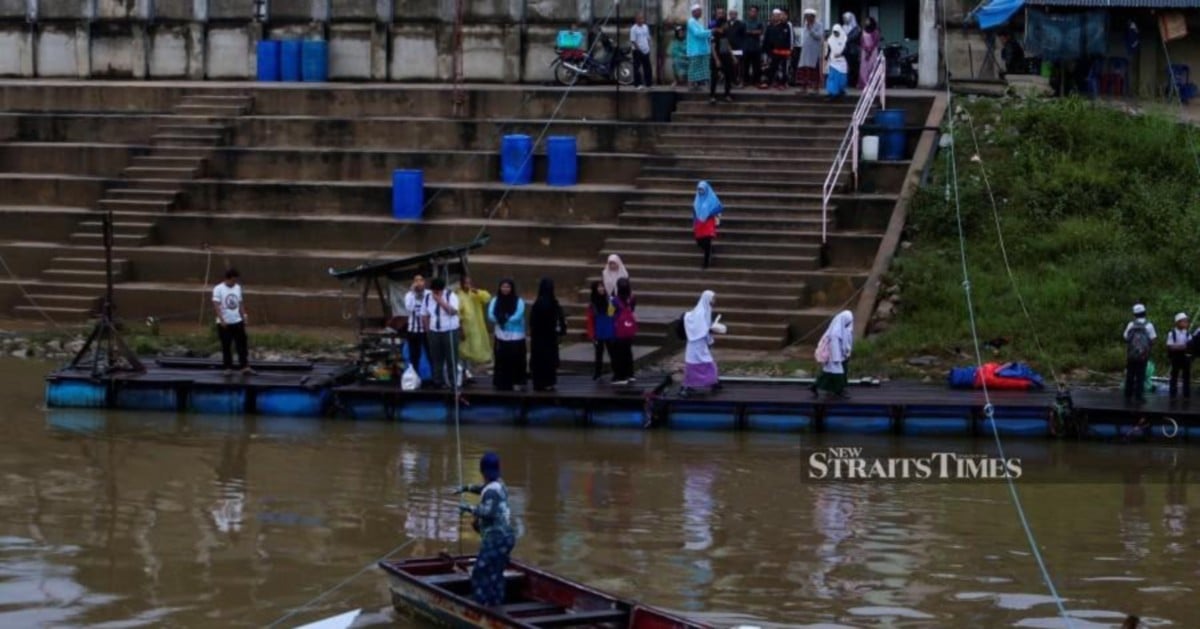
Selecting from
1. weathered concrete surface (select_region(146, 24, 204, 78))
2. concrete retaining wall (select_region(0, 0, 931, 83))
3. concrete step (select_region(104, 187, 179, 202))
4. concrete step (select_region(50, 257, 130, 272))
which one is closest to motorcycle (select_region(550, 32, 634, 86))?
concrete retaining wall (select_region(0, 0, 931, 83))

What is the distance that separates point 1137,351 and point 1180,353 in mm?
496

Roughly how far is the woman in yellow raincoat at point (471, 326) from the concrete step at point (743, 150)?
25.3 ft

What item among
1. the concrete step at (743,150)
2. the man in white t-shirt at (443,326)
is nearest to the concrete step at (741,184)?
the concrete step at (743,150)

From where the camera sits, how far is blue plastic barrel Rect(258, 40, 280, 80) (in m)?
36.3

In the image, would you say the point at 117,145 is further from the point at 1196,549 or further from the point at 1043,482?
the point at 1196,549

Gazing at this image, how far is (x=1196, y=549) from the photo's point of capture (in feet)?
58.2

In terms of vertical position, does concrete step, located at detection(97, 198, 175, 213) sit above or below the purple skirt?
above

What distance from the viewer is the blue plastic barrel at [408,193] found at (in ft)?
101

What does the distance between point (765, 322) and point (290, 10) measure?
46.0 ft

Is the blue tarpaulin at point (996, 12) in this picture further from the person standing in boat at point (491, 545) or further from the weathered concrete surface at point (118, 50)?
the person standing in boat at point (491, 545)

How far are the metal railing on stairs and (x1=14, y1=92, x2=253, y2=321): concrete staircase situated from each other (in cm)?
1062

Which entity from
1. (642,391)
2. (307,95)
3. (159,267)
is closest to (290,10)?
(307,95)

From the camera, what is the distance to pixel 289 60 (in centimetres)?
3641

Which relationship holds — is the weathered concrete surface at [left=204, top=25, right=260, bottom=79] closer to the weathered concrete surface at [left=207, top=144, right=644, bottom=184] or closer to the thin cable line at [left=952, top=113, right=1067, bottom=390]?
the weathered concrete surface at [left=207, top=144, right=644, bottom=184]
